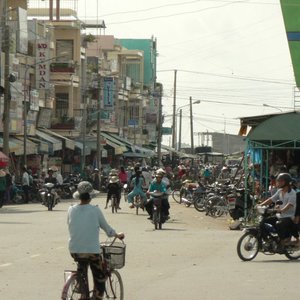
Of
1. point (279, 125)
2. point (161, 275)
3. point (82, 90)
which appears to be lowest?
point (161, 275)

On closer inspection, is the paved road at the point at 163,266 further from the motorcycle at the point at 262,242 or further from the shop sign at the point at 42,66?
the shop sign at the point at 42,66

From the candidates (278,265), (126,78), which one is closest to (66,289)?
(278,265)

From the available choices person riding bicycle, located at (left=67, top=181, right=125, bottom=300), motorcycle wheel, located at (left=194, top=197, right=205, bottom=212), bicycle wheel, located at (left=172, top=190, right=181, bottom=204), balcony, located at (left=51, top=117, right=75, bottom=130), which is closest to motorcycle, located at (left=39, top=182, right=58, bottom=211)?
motorcycle wheel, located at (left=194, top=197, right=205, bottom=212)

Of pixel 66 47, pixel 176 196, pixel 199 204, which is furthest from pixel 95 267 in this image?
pixel 66 47

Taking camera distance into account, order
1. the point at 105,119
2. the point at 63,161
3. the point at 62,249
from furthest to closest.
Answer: the point at 105,119, the point at 63,161, the point at 62,249

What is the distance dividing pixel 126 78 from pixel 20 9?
3944 centimetres

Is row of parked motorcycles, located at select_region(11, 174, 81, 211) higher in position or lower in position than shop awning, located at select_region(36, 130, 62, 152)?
lower

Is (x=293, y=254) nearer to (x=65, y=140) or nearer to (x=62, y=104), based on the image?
(x=65, y=140)

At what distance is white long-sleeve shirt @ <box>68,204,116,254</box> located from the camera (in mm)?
11812

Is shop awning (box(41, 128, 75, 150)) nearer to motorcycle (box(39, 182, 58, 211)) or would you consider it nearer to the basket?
motorcycle (box(39, 182, 58, 211))

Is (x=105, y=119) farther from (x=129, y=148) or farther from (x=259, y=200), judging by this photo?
(x=259, y=200)

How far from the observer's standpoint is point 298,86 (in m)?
39.0

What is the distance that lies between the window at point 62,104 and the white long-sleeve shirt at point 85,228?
6648 cm

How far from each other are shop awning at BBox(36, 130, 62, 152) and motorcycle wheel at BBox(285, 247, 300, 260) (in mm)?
47277
